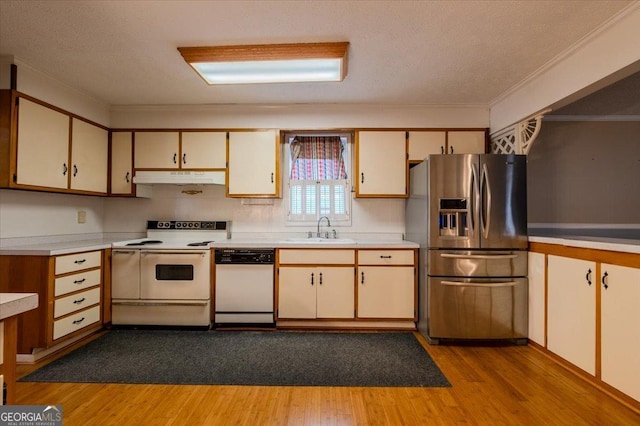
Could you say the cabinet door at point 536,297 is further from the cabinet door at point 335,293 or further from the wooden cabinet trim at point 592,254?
the cabinet door at point 335,293

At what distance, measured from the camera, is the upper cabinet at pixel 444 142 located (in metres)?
3.40

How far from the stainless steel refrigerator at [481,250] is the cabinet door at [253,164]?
176cm

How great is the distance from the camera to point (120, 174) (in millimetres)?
3453

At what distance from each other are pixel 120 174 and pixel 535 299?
4.46 meters

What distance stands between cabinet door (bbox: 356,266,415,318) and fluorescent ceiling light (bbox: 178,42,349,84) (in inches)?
75.4

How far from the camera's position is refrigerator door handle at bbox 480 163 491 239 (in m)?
2.71

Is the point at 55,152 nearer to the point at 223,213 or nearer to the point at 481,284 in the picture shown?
the point at 223,213

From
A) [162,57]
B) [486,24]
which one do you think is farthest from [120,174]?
[486,24]

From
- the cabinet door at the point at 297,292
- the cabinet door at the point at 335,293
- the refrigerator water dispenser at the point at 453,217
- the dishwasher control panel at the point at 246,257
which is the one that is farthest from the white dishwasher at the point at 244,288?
the refrigerator water dispenser at the point at 453,217

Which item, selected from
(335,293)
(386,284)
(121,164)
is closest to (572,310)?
(386,284)

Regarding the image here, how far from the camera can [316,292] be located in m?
3.09

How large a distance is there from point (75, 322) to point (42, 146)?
1.58 metres

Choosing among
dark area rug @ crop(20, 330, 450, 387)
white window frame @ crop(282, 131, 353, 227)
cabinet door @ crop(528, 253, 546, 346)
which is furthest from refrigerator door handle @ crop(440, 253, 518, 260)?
white window frame @ crop(282, 131, 353, 227)

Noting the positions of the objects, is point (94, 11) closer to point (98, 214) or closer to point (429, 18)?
point (429, 18)
